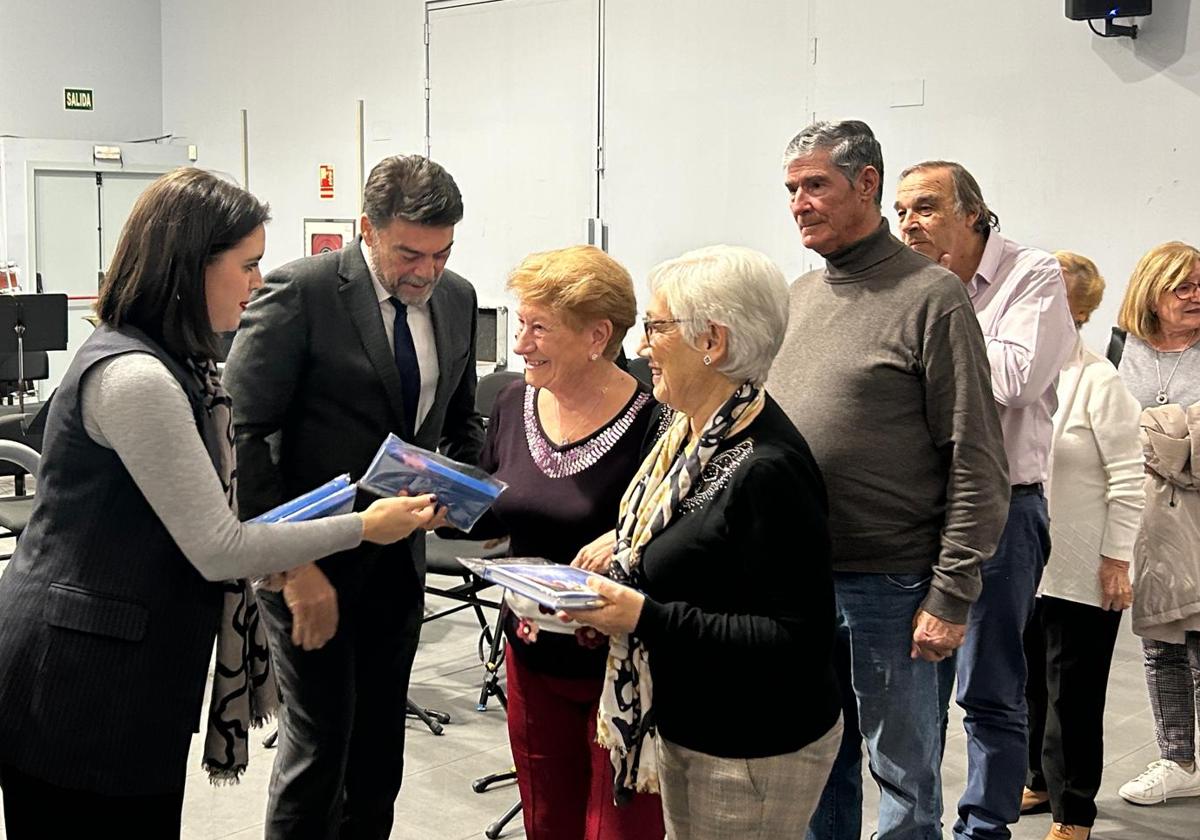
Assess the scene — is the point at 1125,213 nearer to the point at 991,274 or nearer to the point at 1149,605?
the point at 1149,605

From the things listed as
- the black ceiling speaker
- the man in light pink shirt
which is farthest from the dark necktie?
the black ceiling speaker

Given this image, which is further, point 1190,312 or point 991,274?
point 1190,312

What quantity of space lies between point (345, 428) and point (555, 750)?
0.74 metres

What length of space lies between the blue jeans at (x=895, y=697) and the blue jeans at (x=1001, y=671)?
38 cm

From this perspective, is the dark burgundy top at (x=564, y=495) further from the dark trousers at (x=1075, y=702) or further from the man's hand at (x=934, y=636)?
the dark trousers at (x=1075, y=702)

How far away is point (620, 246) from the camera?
7.95 m

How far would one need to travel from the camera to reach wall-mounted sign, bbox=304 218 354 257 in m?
9.80

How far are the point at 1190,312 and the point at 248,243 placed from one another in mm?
2784

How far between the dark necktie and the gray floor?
1.46 metres

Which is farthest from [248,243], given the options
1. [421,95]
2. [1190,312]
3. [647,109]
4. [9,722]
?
[421,95]

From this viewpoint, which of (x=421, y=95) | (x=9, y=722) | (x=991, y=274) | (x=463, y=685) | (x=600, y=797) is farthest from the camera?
(x=421, y=95)

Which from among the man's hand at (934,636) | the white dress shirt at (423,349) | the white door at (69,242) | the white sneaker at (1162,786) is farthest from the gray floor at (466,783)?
the white door at (69,242)

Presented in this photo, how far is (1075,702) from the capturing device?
11.4ft

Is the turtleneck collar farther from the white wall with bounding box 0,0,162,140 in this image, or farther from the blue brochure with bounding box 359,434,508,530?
the white wall with bounding box 0,0,162,140
